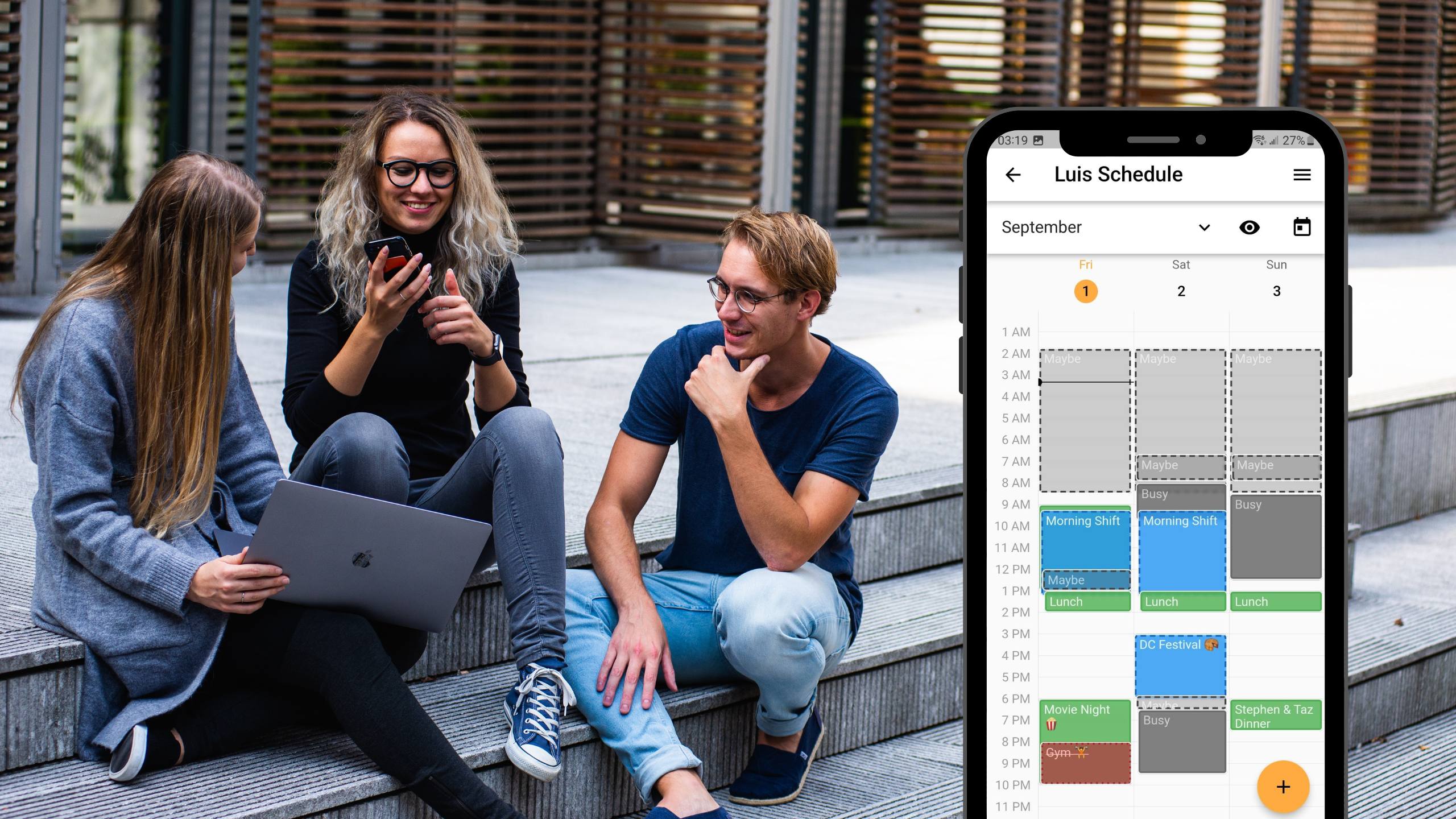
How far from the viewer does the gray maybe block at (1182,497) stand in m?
1.40

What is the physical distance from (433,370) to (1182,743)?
2085mm

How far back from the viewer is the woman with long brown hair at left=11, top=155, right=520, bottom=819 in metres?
2.52

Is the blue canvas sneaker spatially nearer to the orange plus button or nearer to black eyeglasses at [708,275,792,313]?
black eyeglasses at [708,275,792,313]

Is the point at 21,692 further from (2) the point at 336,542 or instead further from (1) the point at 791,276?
(1) the point at 791,276

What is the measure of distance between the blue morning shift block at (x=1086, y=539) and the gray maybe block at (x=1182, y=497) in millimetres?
25

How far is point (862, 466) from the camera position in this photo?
296cm

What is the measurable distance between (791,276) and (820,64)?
7723mm

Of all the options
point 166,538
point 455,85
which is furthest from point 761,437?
point 455,85

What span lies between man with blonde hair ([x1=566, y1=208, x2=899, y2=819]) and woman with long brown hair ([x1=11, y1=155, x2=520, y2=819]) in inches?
15.4

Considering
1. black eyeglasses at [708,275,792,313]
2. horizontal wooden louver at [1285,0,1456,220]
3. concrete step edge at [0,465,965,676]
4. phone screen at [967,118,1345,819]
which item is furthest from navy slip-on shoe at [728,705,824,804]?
horizontal wooden louver at [1285,0,1456,220]

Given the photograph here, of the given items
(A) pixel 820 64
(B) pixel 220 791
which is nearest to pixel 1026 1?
(A) pixel 820 64

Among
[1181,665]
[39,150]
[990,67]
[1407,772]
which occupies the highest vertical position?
[990,67]

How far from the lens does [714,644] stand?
3068 millimetres

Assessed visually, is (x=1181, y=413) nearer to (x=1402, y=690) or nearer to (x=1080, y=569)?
(x=1080, y=569)
